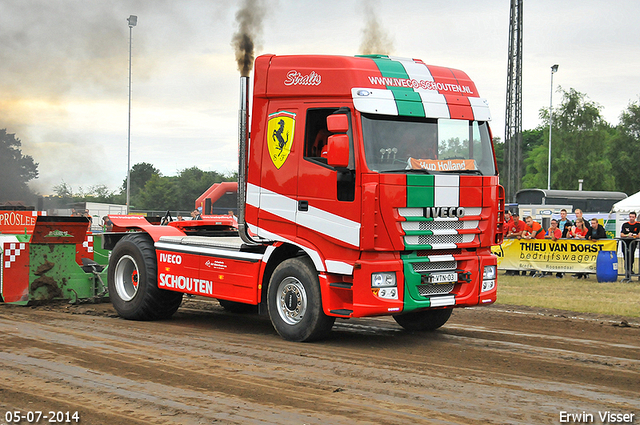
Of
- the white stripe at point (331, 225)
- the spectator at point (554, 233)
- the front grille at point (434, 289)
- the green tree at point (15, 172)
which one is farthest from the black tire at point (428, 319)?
the green tree at point (15, 172)

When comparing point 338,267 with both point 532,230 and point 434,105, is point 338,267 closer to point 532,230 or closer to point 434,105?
point 434,105

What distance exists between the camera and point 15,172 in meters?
37.4

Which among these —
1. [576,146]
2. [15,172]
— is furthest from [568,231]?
[576,146]

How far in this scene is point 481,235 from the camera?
327 inches

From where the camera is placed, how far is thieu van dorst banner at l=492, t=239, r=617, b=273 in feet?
56.2

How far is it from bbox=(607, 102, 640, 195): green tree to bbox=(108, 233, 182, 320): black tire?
60061mm

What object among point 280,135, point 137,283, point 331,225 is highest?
point 280,135

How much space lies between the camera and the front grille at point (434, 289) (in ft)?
25.8

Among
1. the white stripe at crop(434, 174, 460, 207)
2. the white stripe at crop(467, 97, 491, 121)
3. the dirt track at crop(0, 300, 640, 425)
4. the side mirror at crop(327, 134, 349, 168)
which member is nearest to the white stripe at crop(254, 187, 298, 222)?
the side mirror at crop(327, 134, 349, 168)

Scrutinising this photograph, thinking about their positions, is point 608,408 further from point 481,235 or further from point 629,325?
point 629,325

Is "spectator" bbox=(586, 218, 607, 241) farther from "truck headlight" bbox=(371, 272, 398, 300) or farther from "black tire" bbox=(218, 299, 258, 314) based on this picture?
"truck headlight" bbox=(371, 272, 398, 300)

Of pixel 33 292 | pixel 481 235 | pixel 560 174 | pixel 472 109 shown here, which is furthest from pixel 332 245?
pixel 560 174

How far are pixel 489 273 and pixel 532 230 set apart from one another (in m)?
10.6

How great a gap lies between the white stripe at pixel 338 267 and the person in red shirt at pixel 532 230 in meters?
11.8
